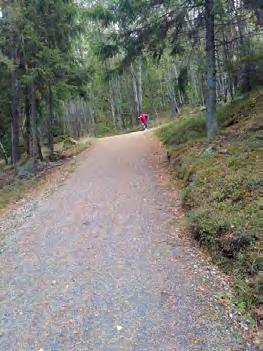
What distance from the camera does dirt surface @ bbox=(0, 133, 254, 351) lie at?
439cm

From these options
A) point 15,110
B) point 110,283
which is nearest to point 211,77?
point 110,283

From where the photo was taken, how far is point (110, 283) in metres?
5.60

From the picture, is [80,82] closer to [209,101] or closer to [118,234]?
[209,101]

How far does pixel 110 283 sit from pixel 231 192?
292cm

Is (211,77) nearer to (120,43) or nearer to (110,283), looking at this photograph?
(120,43)

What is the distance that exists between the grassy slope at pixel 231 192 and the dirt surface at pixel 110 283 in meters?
0.34

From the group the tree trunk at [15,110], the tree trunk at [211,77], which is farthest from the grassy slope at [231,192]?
the tree trunk at [15,110]

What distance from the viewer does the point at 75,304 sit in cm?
514

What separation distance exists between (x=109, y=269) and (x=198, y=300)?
1585 millimetres

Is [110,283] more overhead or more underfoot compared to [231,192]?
more underfoot

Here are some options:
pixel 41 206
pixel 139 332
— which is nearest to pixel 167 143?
pixel 41 206

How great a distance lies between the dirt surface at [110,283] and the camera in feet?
14.4

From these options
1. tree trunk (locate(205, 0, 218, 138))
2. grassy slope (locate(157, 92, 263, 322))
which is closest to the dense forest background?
tree trunk (locate(205, 0, 218, 138))

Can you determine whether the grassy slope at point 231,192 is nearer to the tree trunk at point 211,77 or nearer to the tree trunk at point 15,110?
the tree trunk at point 211,77
